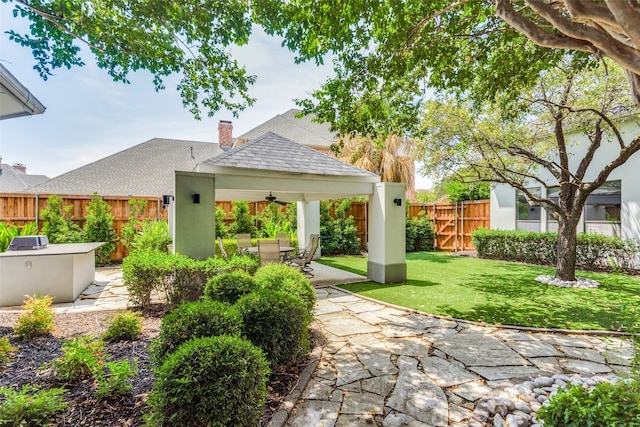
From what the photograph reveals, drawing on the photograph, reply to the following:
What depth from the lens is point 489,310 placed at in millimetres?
6574

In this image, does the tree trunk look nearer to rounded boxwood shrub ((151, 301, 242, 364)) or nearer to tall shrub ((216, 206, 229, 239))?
rounded boxwood shrub ((151, 301, 242, 364))

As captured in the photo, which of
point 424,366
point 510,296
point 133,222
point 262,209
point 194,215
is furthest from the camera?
point 262,209

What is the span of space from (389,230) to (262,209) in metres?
8.38

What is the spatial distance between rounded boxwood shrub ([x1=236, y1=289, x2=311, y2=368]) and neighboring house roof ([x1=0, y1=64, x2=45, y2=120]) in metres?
4.26

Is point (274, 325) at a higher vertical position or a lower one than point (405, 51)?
lower

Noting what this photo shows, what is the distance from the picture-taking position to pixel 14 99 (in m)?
4.57

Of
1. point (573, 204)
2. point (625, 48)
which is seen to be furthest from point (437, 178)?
point (625, 48)

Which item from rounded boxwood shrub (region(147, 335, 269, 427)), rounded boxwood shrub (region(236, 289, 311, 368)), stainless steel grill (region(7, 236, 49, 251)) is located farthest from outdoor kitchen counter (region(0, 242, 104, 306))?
rounded boxwood shrub (region(147, 335, 269, 427))

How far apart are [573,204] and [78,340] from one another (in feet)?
38.9

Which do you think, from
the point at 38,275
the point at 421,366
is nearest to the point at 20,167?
the point at 38,275

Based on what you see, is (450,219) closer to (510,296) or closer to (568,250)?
(568,250)

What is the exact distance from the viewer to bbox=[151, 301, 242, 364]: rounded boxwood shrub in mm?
3240

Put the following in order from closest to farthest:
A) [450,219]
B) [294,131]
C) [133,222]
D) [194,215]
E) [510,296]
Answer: [194,215] → [510,296] → [133,222] → [450,219] → [294,131]

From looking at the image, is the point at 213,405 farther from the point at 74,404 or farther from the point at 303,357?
the point at 303,357
